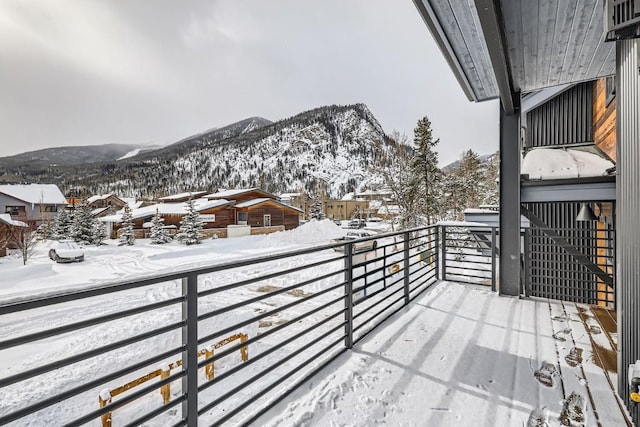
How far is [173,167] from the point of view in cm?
5984

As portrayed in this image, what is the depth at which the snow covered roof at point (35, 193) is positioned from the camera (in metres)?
26.0

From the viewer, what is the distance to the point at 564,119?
6.25 m

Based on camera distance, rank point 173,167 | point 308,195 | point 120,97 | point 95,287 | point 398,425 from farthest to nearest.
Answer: point 173,167, point 308,195, point 120,97, point 398,425, point 95,287

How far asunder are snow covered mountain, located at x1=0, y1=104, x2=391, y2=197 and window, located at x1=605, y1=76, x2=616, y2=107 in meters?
43.0

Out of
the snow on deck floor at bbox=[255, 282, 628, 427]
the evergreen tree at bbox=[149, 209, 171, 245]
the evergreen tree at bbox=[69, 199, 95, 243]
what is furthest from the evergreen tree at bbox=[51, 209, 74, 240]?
the snow on deck floor at bbox=[255, 282, 628, 427]

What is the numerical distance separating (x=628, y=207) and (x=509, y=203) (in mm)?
2465

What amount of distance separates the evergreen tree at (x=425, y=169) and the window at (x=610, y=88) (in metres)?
11.4

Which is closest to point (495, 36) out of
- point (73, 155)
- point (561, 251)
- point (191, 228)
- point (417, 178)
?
point (561, 251)

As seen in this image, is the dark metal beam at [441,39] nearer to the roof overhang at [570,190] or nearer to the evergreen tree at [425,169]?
the roof overhang at [570,190]

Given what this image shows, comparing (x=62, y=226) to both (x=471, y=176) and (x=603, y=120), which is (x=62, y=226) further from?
(x=471, y=176)

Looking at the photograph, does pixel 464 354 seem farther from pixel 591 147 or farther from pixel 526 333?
pixel 591 147

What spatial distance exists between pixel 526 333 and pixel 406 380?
1589 mm

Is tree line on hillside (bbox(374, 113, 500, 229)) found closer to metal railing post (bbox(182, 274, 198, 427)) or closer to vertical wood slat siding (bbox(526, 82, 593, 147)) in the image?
vertical wood slat siding (bbox(526, 82, 593, 147))

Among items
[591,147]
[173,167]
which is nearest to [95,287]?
[591,147]
